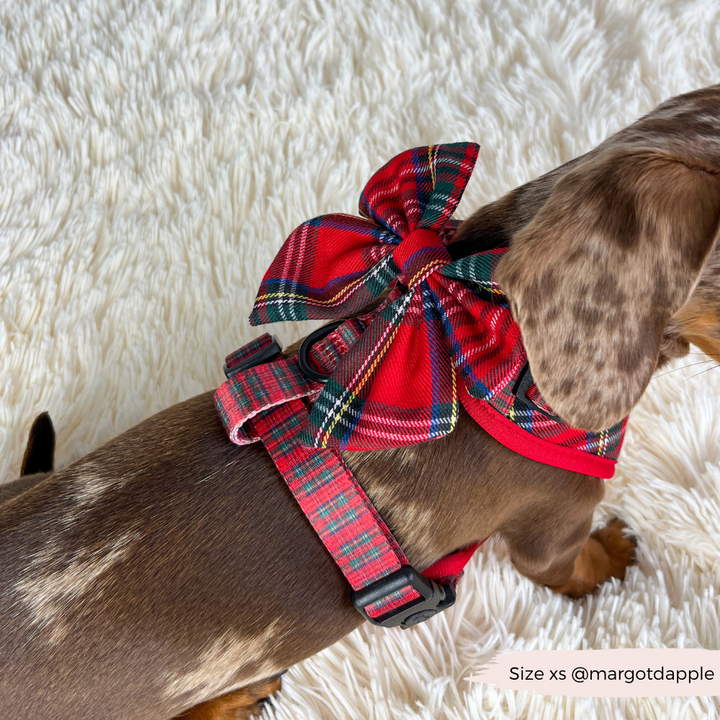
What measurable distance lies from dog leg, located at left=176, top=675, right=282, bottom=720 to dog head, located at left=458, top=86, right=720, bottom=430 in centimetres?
103


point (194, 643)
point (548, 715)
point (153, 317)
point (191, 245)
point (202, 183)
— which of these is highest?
point (202, 183)

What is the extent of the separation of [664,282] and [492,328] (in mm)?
260

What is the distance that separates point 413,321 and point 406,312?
0.06 feet

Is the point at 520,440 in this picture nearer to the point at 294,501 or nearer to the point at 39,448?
the point at 294,501

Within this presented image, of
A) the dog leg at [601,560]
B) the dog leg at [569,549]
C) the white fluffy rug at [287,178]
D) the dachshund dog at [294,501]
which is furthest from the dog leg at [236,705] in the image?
the dog leg at [601,560]

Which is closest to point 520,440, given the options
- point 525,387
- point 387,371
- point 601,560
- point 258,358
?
point 525,387

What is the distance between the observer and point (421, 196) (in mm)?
1256

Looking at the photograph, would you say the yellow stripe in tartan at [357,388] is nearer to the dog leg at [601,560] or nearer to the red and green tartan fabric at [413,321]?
the red and green tartan fabric at [413,321]

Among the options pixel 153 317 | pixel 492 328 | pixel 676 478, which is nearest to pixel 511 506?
pixel 492 328

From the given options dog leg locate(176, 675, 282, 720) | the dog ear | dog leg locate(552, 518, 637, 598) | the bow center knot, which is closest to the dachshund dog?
the dog ear

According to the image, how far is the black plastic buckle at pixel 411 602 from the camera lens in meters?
1.18

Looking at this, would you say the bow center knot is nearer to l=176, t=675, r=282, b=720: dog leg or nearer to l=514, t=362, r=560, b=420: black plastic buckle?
l=514, t=362, r=560, b=420: black plastic buckle

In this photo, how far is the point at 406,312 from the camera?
114 cm

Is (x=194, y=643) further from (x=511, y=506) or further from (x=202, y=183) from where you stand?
(x=202, y=183)
